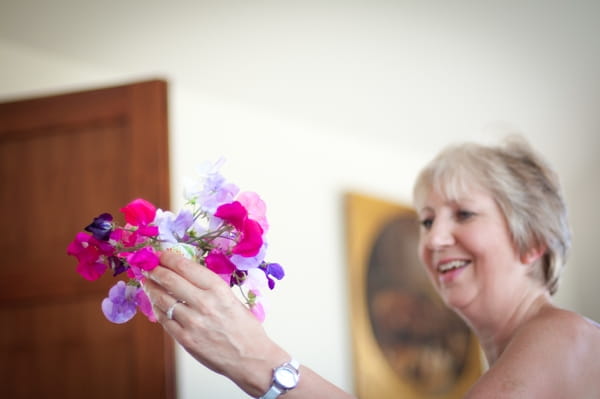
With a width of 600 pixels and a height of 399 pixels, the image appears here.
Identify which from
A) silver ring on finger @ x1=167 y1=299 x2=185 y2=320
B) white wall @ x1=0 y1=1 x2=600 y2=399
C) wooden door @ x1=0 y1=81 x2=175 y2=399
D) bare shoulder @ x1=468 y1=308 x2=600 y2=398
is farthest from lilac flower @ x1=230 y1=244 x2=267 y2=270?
white wall @ x1=0 y1=1 x2=600 y2=399

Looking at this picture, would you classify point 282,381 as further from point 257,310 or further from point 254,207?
point 254,207

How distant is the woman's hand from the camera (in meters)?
1.07

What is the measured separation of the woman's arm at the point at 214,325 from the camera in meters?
1.07

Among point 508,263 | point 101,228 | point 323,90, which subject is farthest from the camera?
point 323,90

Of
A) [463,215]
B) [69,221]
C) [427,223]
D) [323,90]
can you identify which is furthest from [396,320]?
[463,215]

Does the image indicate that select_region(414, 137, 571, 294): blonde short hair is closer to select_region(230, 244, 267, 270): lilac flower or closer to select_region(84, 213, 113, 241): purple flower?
select_region(230, 244, 267, 270): lilac flower

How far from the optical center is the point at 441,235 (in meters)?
1.79

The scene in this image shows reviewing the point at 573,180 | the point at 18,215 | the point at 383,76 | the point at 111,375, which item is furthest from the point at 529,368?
the point at 573,180

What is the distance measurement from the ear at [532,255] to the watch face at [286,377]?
83 centimetres

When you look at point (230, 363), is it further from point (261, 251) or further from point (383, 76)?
point (383, 76)

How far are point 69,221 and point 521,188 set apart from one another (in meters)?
1.70

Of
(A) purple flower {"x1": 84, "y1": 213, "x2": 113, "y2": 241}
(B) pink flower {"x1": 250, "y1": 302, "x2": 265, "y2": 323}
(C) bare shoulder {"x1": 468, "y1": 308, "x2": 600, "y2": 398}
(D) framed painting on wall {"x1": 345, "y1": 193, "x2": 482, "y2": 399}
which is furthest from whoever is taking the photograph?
(D) framed painting on wall {"x1": 345, "y1": 193, "x2": 482, "y2": 399}

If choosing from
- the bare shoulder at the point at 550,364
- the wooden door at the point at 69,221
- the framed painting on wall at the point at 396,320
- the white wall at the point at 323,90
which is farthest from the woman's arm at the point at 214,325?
the framed painting on wall at the point at 396,320

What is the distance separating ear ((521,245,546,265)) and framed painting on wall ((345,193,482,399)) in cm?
250
